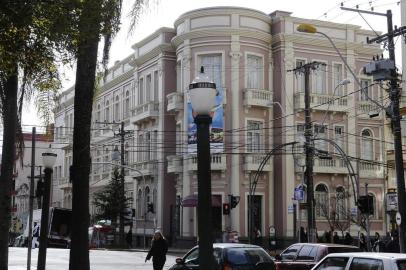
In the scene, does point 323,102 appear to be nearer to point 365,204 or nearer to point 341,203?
point 341,203

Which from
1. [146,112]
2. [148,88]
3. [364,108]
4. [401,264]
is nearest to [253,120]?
[364,108]

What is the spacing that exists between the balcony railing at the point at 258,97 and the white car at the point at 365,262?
113ft

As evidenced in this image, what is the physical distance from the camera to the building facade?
46.2m

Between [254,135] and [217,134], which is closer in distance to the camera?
[217,134]

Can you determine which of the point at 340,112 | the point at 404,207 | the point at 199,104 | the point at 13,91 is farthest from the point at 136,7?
the point at 340,112

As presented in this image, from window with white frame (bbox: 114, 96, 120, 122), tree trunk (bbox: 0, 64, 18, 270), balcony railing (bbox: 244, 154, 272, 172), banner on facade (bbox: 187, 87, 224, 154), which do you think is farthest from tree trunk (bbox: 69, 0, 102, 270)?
window with white frame (bbox: 114, 96, 120, 122)

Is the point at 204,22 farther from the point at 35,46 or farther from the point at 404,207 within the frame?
the point at 35,46

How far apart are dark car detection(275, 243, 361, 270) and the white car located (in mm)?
6693

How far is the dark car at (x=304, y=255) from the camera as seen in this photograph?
1850cm

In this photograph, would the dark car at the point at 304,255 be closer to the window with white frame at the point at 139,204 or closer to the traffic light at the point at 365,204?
the traffic light at the point at 365,204

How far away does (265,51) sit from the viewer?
48156 mm

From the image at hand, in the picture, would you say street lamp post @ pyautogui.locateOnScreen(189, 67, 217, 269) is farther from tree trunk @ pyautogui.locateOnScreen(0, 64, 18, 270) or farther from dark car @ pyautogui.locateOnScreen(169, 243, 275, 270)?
tree trunk @ pyautogui.locateOnScreen(0, 64, 18, 270)

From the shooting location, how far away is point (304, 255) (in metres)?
19.1

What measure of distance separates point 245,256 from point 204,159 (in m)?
7.79
